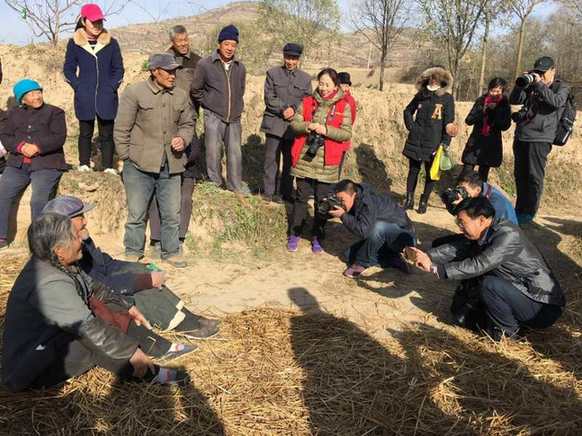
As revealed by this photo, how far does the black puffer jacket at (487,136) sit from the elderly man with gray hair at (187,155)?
356 cm

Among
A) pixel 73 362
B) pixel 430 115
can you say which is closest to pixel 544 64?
Answer: pixel 430 115

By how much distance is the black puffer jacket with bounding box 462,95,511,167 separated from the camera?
238 inches

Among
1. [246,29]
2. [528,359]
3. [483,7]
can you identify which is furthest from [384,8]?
[528,359]

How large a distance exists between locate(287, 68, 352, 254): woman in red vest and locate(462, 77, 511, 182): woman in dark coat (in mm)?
1929

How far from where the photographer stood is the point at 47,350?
8.58 ft

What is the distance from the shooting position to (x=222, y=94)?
17.9 ft

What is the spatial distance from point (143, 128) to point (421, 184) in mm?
5841

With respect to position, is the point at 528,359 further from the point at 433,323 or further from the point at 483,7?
the point at 483,7

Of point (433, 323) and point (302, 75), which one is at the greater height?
point (302, 75)

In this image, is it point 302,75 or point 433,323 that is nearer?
point 433,323

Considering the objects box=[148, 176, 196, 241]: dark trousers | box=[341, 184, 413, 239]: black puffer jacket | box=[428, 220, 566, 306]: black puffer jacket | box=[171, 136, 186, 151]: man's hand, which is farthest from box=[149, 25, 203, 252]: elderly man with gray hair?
box=[428, 220, 566, 306]: black puffer jacket

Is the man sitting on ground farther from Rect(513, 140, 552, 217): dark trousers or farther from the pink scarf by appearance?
the pink scarf

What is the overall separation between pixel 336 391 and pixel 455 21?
12997mm

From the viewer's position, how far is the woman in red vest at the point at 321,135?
15.9 ft
